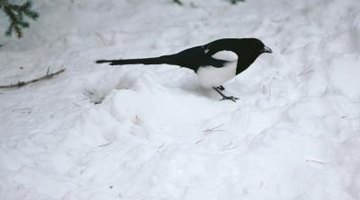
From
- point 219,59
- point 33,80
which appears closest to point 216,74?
point 219,59

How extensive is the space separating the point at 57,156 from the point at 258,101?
1.65 metres

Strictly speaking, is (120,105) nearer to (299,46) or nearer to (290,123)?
(290,123)

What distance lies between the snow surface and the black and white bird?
0.60 feet

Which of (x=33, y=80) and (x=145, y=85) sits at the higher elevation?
(x=145, y=85)

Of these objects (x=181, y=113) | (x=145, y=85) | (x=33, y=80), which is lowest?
(x=33, y=80)

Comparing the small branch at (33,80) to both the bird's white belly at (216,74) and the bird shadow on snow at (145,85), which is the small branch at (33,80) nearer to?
the bird shadow on snow at (145,85)

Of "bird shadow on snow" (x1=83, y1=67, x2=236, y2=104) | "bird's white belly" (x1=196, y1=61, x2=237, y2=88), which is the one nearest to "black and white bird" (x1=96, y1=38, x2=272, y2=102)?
"bird's white belly" (x1=196, y1=61, x2=237, y2=88)

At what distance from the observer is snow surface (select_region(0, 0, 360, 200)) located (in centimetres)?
311

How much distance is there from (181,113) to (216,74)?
48cm

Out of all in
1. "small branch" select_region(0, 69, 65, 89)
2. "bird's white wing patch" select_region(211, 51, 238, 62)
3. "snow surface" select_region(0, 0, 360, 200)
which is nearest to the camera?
"snow surface" select_region(0, 0, 360, 200)

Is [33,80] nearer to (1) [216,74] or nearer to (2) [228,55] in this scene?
(1) [216,74]

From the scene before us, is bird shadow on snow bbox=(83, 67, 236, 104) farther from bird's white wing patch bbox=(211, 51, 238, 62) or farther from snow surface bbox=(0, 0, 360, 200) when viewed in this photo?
bird's white wing patch bbox=(211, 51, 238, 62)

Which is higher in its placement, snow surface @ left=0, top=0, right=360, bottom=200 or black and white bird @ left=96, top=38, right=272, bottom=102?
black and white bird @ left=96, top=38, right=272, bottom=102

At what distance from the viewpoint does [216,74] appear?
4.14 m
